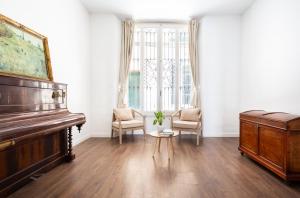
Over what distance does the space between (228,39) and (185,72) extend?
143 centimetres

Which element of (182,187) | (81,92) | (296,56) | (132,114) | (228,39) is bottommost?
(182,187)

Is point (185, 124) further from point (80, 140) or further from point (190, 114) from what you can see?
point (80, 140)

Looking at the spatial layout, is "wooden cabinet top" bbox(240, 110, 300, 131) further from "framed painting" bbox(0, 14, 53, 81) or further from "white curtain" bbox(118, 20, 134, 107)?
"framed painting" bbox(0, 14, 53, 81)

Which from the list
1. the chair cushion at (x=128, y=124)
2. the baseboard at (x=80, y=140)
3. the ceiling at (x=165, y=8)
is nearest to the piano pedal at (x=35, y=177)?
the baseboard at (x=80, y=140)

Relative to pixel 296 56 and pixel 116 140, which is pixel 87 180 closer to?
pixel 116 140

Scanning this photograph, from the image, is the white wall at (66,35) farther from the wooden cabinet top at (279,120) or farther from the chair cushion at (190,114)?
the wooden cabinet top at (279,120)

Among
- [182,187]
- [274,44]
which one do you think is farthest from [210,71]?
[182,187]

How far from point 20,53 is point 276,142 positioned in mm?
3523

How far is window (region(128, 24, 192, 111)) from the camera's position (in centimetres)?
564

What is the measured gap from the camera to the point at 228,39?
534 centimetres

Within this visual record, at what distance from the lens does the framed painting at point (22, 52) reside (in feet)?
7.34

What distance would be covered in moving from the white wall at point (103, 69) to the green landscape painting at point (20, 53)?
2308 mm

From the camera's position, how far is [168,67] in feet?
18.6

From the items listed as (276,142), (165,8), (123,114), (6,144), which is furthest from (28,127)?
(165,8)
